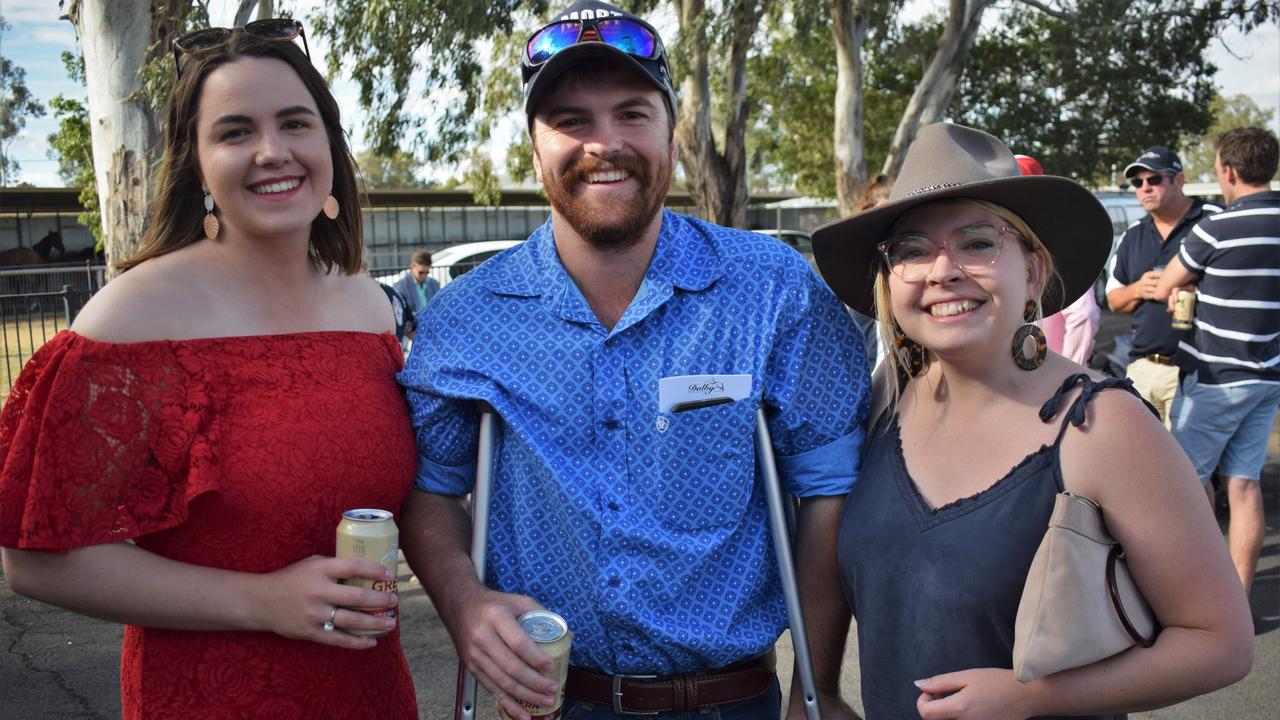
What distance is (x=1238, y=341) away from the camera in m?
5.58

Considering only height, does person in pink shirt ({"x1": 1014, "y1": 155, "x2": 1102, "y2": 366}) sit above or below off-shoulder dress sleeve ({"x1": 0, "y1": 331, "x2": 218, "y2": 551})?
below

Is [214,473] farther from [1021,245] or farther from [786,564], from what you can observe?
[1021,245]

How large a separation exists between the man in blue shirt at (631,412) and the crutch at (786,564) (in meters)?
0.04

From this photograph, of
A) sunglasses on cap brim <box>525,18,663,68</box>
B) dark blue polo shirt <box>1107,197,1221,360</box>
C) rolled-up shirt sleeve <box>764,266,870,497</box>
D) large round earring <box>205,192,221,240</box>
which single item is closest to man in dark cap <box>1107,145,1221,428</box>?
dark blue polo shirt <box>1107,197,1221,360</box>

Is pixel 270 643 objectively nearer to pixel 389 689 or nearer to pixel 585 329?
pixel 389 689

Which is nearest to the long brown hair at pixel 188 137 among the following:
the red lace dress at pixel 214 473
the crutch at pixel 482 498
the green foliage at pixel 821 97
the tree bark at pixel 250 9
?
the red lace dress at pixel 214 473

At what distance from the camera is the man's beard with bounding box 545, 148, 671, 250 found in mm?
2424

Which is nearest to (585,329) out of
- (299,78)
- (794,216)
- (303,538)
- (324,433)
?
(324,433)

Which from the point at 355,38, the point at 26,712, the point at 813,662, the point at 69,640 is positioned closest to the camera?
the point at 813,662

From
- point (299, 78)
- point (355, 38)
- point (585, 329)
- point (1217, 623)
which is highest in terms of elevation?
point (355, 38)

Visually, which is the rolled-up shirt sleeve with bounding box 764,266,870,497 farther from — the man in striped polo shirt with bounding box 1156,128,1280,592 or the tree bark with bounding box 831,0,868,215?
the tree bark with bounding box 831,0,868,215

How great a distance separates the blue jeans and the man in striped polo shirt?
4177 millimetres

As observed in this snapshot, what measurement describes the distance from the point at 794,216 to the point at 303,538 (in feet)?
189

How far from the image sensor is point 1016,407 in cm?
216
